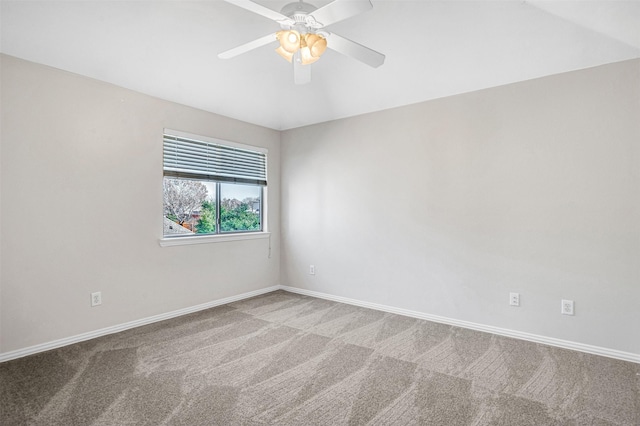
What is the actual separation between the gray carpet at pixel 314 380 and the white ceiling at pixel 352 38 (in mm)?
2366

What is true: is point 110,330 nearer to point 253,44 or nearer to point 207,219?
point 207,219

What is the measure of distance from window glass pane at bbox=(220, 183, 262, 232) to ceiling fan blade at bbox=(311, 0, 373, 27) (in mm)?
2795

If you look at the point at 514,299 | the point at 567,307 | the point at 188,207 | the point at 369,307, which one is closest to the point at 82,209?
the point at 188,207

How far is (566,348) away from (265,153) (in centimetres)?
391

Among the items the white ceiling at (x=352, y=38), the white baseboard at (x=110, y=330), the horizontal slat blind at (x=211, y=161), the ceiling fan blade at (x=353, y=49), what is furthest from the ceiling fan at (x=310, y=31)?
the white baseboard at (x=110, y=330)

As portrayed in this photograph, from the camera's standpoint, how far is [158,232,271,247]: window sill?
143 inches

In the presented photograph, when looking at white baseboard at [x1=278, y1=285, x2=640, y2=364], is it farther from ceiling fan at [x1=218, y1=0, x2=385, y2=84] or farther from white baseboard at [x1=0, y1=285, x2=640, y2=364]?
ceiling fan at [x1=218, y1=0, x2=385, y2=84]

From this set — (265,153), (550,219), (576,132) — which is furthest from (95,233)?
(576,132)

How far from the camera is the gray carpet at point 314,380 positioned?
1.95 meters

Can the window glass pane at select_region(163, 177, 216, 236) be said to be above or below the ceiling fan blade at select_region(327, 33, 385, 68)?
below

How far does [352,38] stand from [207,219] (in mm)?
2569

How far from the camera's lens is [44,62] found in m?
2.75

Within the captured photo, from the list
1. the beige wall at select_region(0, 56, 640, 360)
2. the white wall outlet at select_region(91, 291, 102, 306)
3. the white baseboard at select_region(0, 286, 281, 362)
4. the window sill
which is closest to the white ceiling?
the beige wall at select_region(0, 56, 640, 360)

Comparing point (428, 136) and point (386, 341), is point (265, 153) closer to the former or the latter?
point (428, 136)
